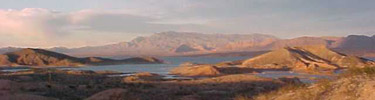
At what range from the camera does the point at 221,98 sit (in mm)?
25062

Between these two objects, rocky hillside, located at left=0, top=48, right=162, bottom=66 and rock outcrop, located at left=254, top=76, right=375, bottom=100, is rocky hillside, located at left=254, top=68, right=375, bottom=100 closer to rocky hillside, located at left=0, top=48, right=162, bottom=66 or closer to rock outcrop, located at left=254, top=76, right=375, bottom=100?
rock outcrop, located at left=254, top=76, right=375, bottom=100

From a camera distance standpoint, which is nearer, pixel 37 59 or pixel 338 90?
pixel 338 90

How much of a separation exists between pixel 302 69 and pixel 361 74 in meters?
63.8

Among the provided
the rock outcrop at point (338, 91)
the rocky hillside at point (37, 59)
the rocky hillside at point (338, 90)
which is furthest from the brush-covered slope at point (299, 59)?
the rock outcrop at point (338, 91)

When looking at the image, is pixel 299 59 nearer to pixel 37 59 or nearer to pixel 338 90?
pixel 37 59

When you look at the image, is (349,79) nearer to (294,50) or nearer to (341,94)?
(341,94)

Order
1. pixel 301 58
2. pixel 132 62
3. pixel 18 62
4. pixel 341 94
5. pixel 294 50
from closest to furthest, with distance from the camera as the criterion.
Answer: pixel 341 94, pixel 301 58, pixel 294 50, pixel 18 62, pixel 132 62

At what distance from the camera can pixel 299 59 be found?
87.6 m

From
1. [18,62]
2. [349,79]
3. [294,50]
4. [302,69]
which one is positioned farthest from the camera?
[18,62]

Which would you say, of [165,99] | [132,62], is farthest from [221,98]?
[132,62]

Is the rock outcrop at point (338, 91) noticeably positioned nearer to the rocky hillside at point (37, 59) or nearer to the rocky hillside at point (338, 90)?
the rocky hillside at point (338, 90)

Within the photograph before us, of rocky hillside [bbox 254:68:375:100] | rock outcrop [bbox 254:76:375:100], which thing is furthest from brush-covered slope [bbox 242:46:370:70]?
rock outcrop [bbox 254:76:375:100]

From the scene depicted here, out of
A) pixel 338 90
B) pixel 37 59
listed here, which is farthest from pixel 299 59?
pixel 338 90

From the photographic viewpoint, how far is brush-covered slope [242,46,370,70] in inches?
3248
